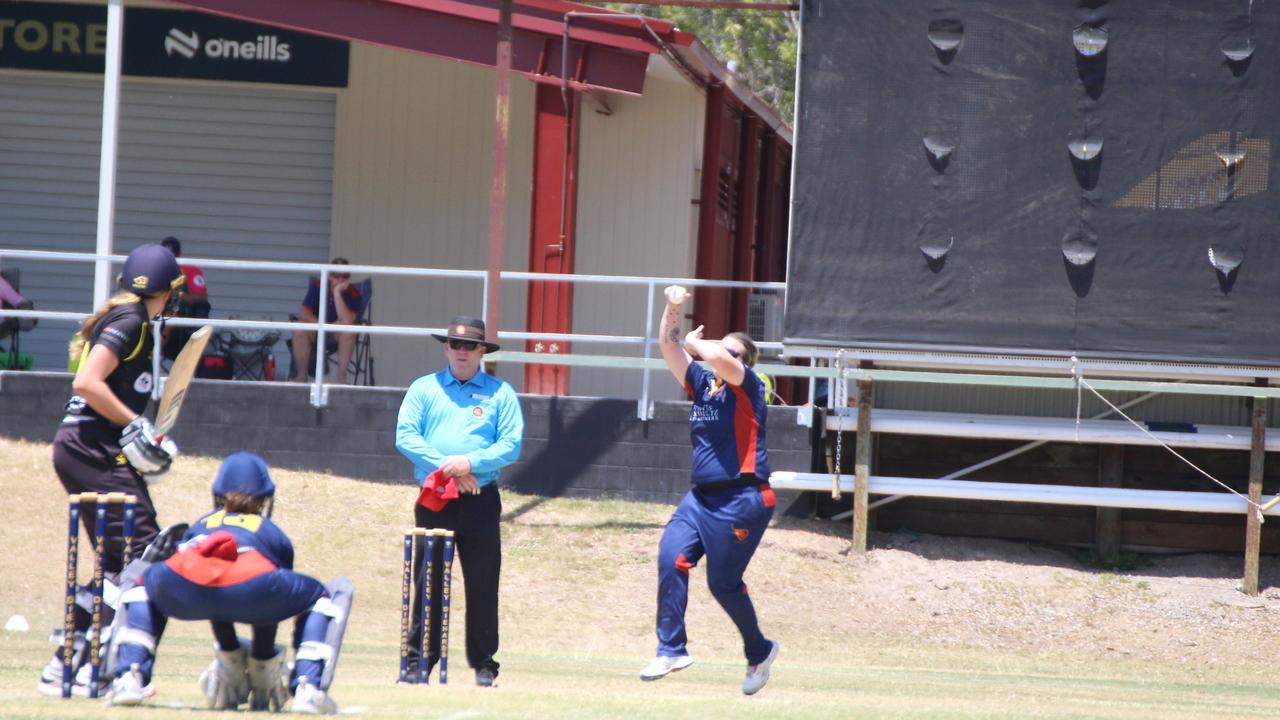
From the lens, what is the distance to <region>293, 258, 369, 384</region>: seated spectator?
1519 centimetres

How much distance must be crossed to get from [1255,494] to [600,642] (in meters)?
5.65

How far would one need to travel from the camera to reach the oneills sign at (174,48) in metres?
17.2

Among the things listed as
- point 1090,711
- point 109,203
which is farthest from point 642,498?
point 1090,711

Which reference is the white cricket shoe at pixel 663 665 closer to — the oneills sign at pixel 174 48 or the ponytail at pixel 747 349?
the ponytail at pixel 747 349

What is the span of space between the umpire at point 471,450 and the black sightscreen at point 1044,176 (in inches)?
175

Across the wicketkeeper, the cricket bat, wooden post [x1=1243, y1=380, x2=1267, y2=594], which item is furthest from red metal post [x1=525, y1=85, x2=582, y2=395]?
the wicketkeeper

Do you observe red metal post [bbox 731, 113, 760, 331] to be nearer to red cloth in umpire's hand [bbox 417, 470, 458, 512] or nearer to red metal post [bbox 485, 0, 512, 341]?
red metal post [bbox 485, 0, 512, 341]

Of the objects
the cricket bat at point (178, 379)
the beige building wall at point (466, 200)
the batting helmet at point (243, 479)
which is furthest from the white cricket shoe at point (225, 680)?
the beige building wall at point (466, 200)

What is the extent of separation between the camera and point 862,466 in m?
13.1

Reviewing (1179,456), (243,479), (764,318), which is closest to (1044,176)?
(1179,456)

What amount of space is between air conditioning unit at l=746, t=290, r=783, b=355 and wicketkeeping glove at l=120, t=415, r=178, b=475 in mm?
9926

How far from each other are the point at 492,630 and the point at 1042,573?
6647mm

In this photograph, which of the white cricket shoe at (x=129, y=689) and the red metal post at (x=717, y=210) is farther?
the red metal post at (x=717, y=210)

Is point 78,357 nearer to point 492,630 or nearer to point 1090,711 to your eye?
point 492,630
